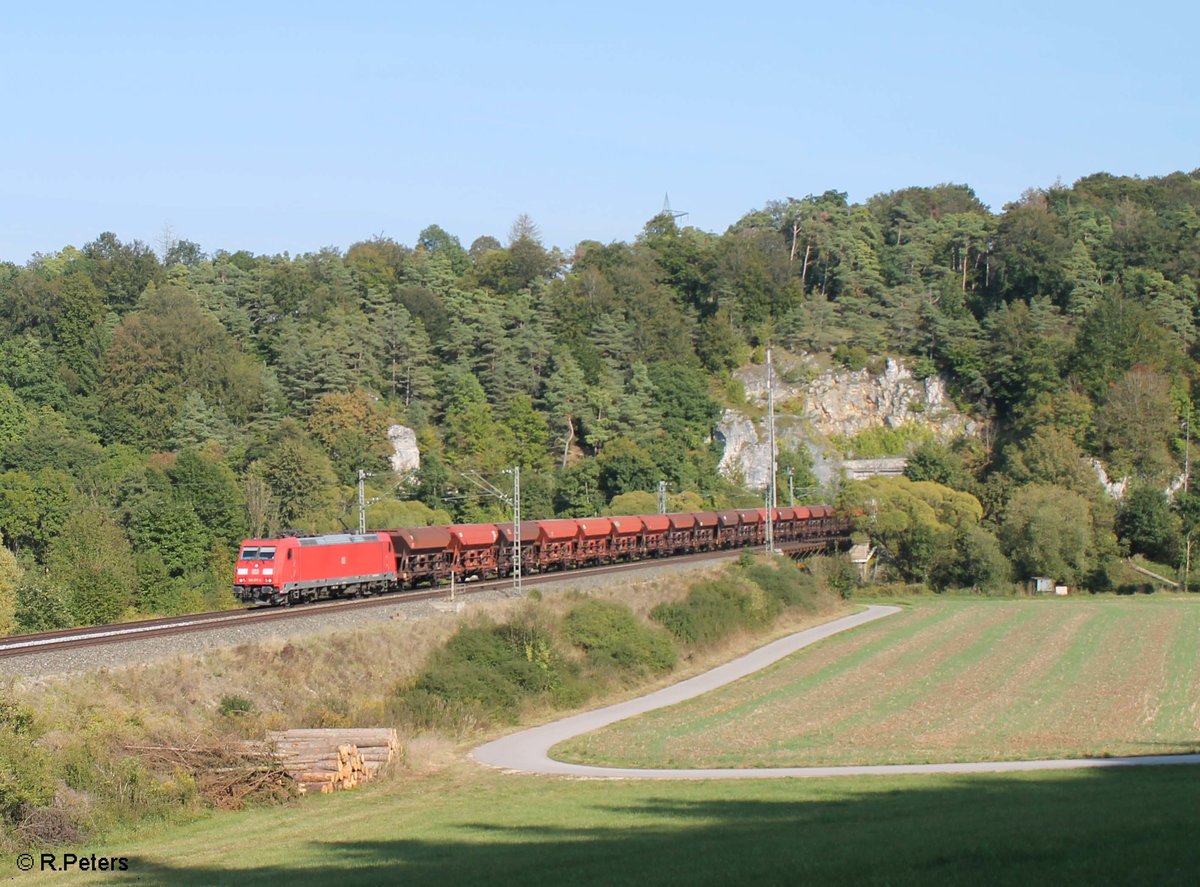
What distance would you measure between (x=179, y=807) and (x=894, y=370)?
119877 millimetres

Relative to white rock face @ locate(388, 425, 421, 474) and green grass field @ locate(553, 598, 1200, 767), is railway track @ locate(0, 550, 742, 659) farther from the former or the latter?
white rock face @ locate(388, 425, 421, 474)

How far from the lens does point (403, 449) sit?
383ft

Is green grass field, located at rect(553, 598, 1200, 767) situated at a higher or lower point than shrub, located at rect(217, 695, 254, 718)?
lower

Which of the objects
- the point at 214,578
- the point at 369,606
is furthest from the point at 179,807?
the point at 214,578

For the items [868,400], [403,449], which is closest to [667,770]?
[403,449]

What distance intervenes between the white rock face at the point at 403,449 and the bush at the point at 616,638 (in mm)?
64866

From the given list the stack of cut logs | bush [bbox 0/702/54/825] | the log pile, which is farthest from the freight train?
bush [bbox 0/702/54/825]

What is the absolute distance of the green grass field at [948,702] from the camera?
3122 cm

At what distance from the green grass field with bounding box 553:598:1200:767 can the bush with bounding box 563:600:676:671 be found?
3.79 metres

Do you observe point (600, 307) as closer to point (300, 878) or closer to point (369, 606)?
point (369, 606)

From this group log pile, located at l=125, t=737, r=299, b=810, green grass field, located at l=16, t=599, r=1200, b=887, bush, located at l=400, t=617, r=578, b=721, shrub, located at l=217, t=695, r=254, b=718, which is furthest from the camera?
bush, located at l=400, t=617, r=578, b=721

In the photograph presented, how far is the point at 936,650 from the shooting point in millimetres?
60375

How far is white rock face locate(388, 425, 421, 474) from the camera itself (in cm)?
11519

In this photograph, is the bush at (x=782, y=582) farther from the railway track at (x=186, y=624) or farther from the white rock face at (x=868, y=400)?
the white rock face at (x=868, y=400)
